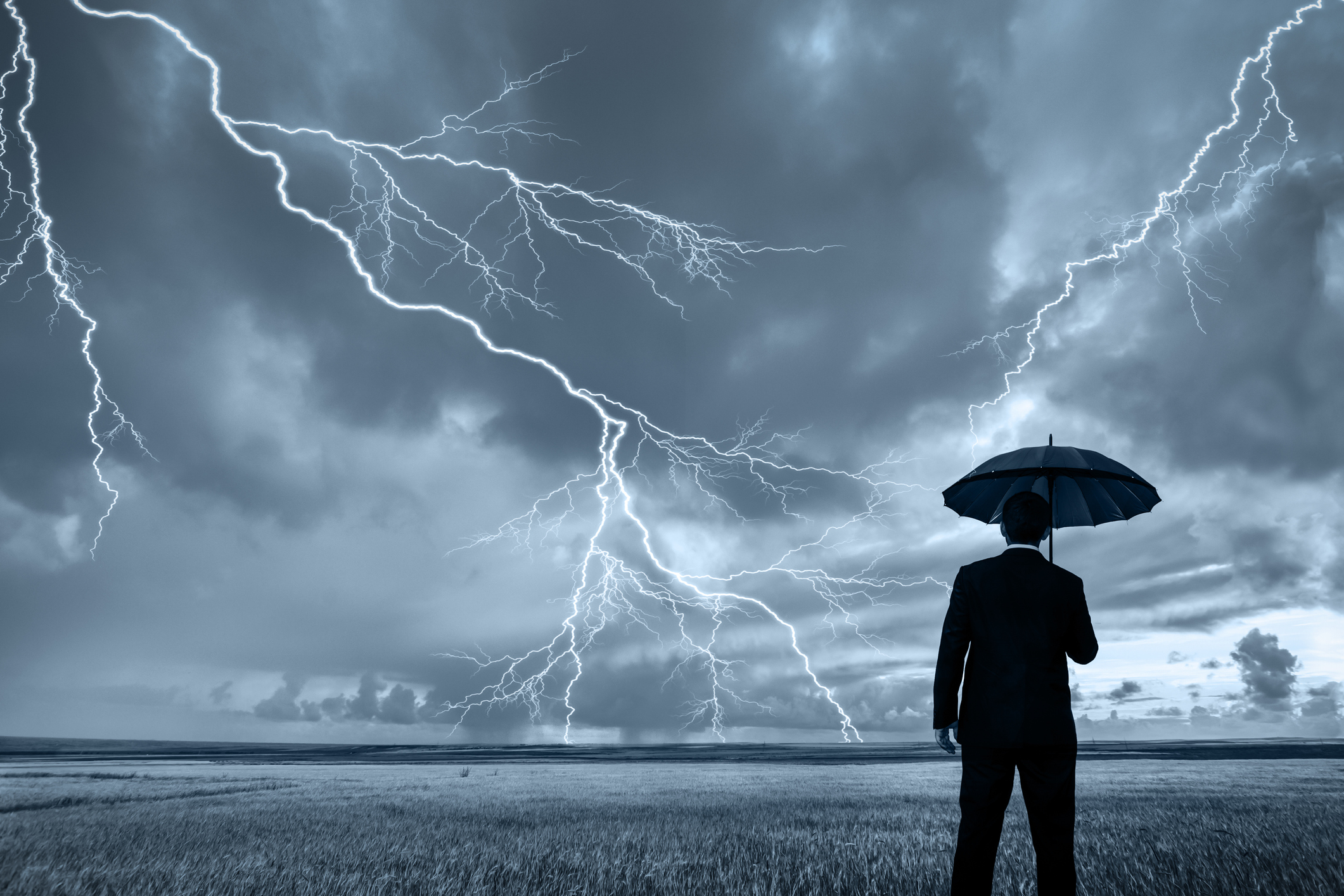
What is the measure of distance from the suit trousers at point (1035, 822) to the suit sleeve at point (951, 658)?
0.93 feet

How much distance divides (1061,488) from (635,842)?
4.84 metres

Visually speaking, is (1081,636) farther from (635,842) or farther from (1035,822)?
(635,842)

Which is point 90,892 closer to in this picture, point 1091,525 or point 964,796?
point 964,796

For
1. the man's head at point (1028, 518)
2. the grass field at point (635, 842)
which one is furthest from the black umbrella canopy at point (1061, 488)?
the grass field at point (635, 842)

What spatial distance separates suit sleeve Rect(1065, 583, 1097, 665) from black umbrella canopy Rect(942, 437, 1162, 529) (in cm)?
169

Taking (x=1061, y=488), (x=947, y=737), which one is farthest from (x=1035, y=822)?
(x=1061, y=488)

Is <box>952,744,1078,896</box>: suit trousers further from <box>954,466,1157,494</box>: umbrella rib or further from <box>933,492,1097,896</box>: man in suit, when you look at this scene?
<box>954,466,1157,494</box>: umbrella rib

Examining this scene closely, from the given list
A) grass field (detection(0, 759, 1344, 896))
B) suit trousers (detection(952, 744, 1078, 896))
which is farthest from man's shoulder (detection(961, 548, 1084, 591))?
grass field (detection(0, 759, 1344, 896))

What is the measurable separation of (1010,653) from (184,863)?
20.5 feet

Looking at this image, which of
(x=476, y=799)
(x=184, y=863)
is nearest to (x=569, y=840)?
(x=184, y=863)

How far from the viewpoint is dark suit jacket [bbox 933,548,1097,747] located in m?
3.51

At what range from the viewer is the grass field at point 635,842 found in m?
4.83

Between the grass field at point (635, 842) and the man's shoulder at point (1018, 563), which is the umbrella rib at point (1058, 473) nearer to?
the man's shoulder at point (1018, 563)

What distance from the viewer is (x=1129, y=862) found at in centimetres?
540
